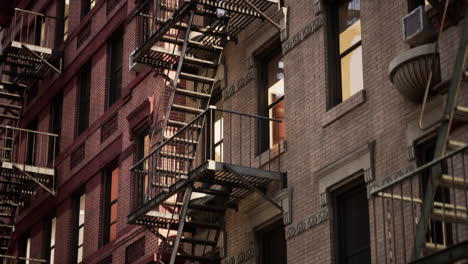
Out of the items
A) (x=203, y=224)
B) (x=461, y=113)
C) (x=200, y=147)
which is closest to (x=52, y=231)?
(x=200, y=147)

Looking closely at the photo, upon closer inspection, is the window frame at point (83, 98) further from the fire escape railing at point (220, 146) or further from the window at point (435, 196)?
the window at point (435, 196)

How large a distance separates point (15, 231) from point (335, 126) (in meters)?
15.7

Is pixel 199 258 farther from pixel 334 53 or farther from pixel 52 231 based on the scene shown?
pixel 52 231

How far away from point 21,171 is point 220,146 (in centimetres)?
852

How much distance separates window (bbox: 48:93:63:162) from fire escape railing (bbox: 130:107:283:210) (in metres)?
8.10

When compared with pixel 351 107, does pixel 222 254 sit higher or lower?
lower

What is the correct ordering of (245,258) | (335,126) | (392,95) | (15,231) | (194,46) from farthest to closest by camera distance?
(15,231)
(194,46)
(245,258)
(335,126)
(392,95)

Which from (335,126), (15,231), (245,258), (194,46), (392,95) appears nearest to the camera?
(392,95)

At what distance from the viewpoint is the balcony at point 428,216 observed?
13.4 metres

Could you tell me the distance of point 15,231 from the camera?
32.1 meters

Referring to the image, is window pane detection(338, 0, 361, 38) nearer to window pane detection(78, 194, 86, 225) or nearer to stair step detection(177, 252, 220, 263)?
stair step detection(177, 252, 220, 263)

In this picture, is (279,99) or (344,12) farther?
(279,99)

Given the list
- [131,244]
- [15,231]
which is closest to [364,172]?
[131,244]

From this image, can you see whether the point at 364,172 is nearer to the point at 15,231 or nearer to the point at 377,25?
the point at 377,25
